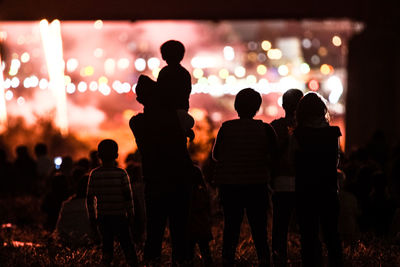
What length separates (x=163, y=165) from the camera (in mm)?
6336

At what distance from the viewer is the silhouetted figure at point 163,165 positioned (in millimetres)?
6332

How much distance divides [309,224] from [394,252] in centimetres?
175

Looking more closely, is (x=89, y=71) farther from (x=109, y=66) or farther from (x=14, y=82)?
(x=14, y=82)

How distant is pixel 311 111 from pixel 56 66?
2308cm

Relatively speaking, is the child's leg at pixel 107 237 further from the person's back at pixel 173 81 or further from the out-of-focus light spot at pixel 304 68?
the out-of-focus light spot at pixel 304 68

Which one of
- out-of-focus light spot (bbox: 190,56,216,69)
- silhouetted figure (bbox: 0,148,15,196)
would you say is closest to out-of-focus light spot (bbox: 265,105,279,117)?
out-of-focus light spot (bbox: 190,56,216,69)

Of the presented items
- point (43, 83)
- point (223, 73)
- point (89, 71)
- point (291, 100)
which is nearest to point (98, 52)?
point (89, 71)

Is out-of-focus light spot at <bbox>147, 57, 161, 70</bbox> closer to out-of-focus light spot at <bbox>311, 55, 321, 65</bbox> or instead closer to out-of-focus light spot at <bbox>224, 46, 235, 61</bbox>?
out-of-focus light spot at <bbox>224, 46, 235, 61</bbox>

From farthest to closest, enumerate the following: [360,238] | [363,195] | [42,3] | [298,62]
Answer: [298,62]
[42,3]
[363,195]
[360,238]

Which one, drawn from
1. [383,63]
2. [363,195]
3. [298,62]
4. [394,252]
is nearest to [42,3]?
[383,63]

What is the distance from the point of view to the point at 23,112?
97.3 feet

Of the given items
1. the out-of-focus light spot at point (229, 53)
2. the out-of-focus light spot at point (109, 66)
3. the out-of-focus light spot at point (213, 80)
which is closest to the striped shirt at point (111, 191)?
the out-of-focus light spot at point (109, 66)

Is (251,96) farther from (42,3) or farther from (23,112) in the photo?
(23,112)

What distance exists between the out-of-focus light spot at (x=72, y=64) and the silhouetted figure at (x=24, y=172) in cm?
1759
